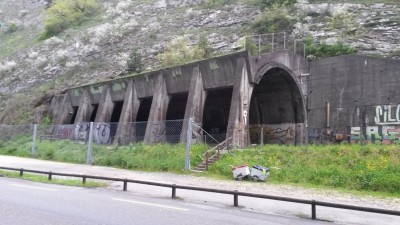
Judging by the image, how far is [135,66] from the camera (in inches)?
1640

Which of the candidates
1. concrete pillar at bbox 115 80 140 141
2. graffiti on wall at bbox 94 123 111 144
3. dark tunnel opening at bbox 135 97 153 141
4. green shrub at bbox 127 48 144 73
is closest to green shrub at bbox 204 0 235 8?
green shrub at bbox 127 48 144 73

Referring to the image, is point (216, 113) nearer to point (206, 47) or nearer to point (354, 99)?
point (206, 47)

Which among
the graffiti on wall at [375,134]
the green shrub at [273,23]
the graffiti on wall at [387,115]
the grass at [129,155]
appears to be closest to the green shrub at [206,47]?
the green shrub at [273,23]

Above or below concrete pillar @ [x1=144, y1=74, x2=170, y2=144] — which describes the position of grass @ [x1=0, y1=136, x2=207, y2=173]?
below

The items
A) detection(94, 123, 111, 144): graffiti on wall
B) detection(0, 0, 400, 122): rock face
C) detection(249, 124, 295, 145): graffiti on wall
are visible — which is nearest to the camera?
detection(94, 123, 111, 144): graffiti on wall

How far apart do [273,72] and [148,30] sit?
29818mm

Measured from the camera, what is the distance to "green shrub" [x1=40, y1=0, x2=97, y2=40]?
65.5 metres

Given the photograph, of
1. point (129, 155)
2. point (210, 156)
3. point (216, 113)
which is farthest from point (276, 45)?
point (129, 155)

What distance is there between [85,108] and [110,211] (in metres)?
28.9

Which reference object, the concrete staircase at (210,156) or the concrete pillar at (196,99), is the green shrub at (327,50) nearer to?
the concrete pillar at (196,99)

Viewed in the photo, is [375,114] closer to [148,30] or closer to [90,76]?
[90,76]

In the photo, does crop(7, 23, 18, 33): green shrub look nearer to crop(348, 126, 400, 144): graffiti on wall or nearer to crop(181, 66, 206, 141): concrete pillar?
crop(181, 66, 206, 141): concrete pillar

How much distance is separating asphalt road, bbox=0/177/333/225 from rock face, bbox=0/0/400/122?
2875cm

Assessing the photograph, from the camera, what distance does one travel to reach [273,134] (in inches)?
1287
